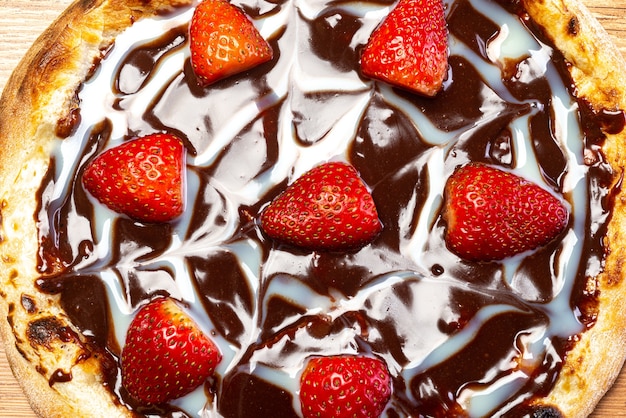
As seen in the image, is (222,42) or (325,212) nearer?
(325,212)

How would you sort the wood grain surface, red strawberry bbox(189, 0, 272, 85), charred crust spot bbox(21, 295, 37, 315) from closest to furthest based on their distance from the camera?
red strawberry bbox(189, 0, 272, 85) → charred crust spot bbox(21, 295, 37, 315) → the wood grain surface

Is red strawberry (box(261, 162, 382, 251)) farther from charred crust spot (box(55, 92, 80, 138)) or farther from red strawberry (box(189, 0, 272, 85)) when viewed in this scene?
charred crust spot (box(55, 92, 80, 138))

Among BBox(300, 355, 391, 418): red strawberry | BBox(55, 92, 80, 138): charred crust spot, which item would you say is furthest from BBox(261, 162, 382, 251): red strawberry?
BBox(55, 92, 80, 138): charred crust spot

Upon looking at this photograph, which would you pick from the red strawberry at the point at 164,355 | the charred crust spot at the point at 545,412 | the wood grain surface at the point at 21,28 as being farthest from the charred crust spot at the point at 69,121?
the charred crust spot at the point at 545,412

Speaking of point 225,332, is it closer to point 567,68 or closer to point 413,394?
point 413,394

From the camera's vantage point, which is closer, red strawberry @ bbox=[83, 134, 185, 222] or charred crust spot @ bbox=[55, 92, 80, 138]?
red strawberry @ bbox=[83, 134, 185, 222]

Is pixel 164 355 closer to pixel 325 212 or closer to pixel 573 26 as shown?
pixel 325 212

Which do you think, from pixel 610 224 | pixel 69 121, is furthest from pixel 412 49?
pixel 69 121
